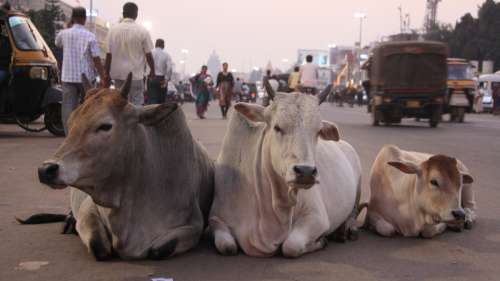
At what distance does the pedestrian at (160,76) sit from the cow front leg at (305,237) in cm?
852

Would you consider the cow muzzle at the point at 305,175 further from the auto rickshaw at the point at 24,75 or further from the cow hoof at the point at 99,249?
the auto rickshaw at the point at 24,75

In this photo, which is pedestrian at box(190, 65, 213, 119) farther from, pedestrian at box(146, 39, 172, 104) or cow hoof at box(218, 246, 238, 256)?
cow hoof at box(218, 246, 238, 256)

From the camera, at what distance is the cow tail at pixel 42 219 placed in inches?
269

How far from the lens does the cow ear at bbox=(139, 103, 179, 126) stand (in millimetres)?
5547

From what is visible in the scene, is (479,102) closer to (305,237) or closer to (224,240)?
(305,237)

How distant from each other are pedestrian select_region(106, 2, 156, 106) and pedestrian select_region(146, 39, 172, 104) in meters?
3.28

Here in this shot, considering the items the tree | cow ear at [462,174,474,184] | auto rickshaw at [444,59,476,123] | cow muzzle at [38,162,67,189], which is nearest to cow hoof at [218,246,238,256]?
cow muzzle at [38,162,67,189]

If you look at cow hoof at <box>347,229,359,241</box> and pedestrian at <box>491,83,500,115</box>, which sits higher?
cow hoof at <box>347,229,359,241</box>

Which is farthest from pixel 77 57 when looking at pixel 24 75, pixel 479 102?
pixel 479 102

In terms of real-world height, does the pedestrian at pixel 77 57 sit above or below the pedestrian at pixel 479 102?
above

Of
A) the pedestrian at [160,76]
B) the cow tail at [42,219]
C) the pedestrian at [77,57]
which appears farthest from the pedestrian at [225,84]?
the cow tail at [42,219]

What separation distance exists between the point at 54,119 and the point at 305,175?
11245mm

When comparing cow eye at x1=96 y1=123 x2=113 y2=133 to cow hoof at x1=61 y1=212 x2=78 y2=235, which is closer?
cow eye at x1=96 y1=123 x2=113 y2=133

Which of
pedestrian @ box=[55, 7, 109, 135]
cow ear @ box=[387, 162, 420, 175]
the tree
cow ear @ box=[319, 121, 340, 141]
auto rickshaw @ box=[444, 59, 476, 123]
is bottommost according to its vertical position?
auto rickshaw @ box=[444, 59, 476, 123]
